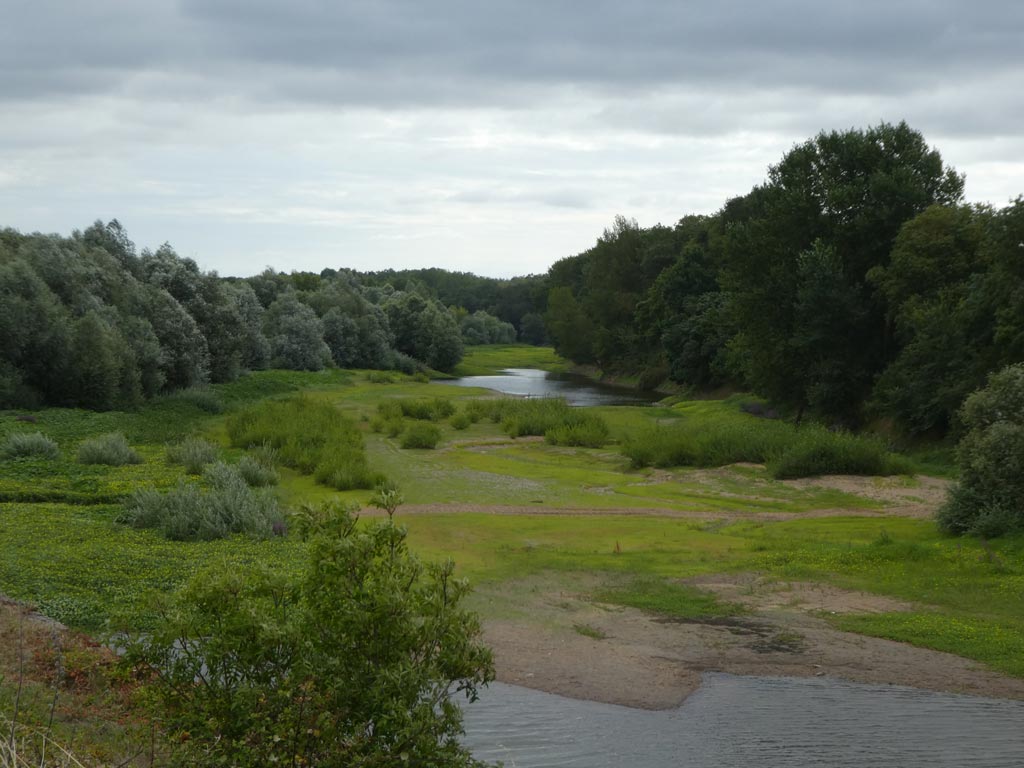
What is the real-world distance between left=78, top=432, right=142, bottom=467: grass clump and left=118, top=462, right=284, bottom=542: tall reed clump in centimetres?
838

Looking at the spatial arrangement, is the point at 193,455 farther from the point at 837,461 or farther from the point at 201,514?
the point at 837,461

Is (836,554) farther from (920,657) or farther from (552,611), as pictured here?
(552,611)

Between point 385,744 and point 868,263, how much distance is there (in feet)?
149

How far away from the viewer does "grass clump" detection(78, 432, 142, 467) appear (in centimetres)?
3209

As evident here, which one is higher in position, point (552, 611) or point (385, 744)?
point (385, 744)

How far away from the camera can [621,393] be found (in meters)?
83.6

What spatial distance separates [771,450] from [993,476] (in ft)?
46.3

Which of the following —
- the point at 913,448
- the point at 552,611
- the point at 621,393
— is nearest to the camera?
the point at 552,611

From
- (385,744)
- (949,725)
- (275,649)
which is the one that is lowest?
(949,725)

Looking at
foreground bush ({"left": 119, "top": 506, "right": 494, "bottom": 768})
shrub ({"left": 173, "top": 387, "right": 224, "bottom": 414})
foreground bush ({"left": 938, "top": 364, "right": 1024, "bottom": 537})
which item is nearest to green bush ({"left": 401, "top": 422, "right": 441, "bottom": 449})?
shrub ({"left": 173, "top": 387, "right": 224, "bottom": 414})

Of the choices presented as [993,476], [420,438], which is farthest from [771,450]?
[420,438]

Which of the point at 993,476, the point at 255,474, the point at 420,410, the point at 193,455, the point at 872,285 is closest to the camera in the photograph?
the point at 993,476

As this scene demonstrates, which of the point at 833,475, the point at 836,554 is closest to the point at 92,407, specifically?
the point at 833,475

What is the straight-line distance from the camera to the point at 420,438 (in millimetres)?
43344
